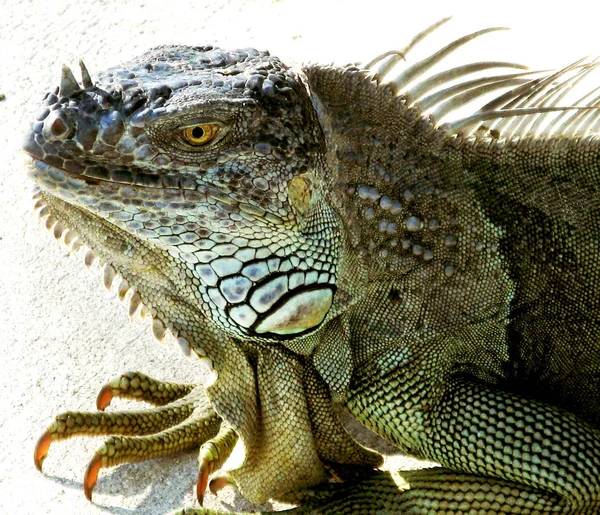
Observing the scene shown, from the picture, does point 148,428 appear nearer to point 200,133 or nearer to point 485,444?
point 485,444

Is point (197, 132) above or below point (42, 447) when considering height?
above

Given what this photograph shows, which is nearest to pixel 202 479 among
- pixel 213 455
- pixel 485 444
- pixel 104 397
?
pixel 213 455

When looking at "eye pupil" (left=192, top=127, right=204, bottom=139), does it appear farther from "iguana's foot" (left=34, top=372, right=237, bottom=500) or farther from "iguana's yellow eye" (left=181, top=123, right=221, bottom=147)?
"iguana's foot" (left=34, top=372, right=237, bottom=500)

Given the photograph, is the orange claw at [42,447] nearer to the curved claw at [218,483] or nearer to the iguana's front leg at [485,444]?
the curved claw at [218,483]

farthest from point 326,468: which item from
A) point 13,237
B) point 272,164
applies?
point 13,237

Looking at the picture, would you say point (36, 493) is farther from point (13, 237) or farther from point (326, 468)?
point (13, 237)
